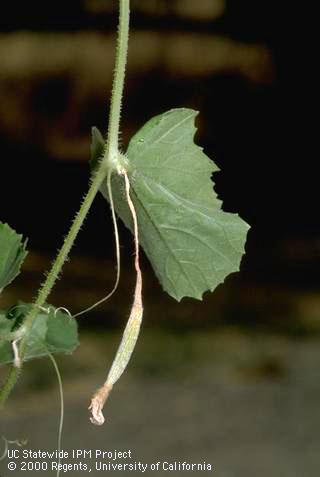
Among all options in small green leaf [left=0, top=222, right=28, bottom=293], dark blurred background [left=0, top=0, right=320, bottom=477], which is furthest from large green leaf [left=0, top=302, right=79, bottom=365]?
dark blurred background [left=0, top=0, right=320, bottom=477]

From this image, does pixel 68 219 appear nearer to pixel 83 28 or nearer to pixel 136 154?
pixel 83 28

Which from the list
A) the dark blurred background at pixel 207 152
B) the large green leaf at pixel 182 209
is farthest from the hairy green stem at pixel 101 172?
the dark blurred background at pixel 207 152

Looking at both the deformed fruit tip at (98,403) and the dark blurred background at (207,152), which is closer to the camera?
the deformed fruit tip at (98,403)

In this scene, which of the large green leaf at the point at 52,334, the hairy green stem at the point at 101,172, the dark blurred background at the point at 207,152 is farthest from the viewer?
the dark blurred background at the point at 207,152

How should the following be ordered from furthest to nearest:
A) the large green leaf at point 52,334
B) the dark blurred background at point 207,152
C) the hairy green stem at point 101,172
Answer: the dark blurred background at point 207,152
the large green leaf at point 52,334
the hairy green stem at point 101,172

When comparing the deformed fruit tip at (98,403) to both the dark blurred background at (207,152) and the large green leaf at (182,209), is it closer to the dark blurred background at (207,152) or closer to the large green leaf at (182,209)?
the large green leaf at (182,209)

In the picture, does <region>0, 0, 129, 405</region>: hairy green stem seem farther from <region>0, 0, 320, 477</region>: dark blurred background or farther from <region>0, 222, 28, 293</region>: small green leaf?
<region>0, 0, 320, 477</region>: dark blurred background

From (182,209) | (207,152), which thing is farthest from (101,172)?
(207,152)

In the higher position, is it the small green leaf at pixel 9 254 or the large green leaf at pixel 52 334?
the small green leaf at pixel 9 254
